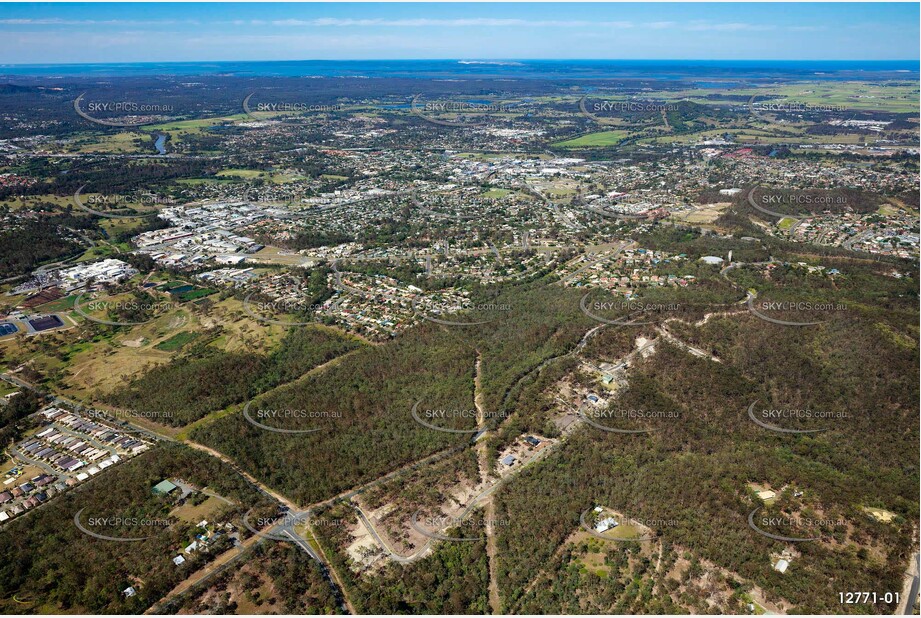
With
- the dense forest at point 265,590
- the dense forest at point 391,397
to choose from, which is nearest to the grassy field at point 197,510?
the dense forest at point 391,397

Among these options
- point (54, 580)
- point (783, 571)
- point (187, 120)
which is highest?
point (187, 120)

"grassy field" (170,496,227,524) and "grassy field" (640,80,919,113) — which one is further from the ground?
"grassy field" (640,80,919,113)

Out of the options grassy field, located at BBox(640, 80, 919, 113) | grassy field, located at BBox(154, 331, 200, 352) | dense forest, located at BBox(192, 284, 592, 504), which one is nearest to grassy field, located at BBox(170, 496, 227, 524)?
dense forest, located at BBox(192, 284, 592, 504)

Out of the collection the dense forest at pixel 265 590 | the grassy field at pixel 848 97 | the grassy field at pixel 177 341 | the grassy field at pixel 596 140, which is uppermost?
the grassy field at pixel 848 97

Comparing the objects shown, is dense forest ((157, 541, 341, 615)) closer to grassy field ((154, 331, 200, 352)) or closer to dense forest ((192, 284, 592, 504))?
dense forest ((192, 284, 592, 504))

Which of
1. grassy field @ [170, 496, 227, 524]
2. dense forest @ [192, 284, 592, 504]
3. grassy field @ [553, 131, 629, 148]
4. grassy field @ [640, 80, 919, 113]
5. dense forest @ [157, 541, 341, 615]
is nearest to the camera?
dense forest @ [157, 541, 341, 615]

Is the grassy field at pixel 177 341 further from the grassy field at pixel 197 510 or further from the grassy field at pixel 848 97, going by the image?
the grassy field at pixel 848 97

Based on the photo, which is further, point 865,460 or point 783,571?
point 865,460

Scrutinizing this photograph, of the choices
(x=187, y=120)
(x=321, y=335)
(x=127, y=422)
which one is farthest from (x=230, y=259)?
(x=187, y=120)

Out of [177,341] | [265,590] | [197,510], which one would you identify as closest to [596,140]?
[177,341]

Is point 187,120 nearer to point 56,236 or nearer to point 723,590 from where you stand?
point 56,236

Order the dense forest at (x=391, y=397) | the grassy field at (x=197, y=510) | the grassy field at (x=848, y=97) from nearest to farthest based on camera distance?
the grassy field at (x=197, y=510)
the dense forest at (x=391, y=397)
the grassy field at (x=848, y=97)
